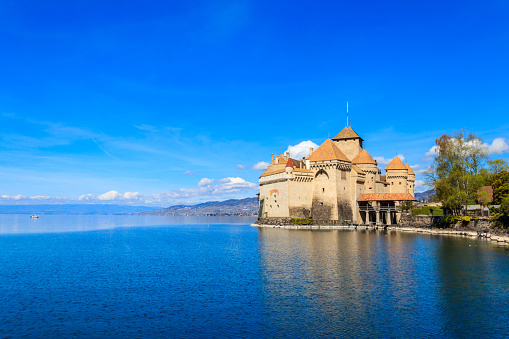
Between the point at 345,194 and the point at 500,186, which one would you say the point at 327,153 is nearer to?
the point at 345,194

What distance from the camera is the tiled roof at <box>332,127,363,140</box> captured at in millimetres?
86188

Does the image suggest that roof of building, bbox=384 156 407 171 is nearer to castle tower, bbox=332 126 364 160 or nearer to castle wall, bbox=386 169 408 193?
castle wall, bbox=386 169 408 193

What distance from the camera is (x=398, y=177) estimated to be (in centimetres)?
8219

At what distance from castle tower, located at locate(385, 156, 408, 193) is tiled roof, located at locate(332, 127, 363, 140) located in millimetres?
10478

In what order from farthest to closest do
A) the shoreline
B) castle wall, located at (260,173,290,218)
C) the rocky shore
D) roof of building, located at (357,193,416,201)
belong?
castle wall, located at (260,173,290,218)
roof of building, located at (357,193,416,201)
the rocky shore
the shoreline

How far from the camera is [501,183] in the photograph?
59062 mm

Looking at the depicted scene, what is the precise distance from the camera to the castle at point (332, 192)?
7288 cm

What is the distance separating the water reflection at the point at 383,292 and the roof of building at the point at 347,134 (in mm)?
52093

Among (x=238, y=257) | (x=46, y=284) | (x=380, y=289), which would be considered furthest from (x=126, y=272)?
(x=380, y=289)

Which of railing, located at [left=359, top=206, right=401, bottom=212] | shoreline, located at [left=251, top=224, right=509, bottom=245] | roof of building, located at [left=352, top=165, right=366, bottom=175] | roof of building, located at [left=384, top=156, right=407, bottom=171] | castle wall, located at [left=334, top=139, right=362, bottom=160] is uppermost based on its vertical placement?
castle wall, located at [left=334, top=139, right=362, bottom=160]

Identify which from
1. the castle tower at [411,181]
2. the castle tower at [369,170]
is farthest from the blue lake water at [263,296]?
the castle tower at [411,181]

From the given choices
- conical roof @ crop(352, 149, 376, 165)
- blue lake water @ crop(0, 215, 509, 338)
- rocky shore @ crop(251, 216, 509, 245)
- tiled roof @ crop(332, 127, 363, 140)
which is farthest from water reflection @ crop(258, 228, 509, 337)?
tiled roof @ crop(332, 127, 363, 140)

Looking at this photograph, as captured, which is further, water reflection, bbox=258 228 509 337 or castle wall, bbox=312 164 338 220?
castle wall, bbox=312 164 338 220

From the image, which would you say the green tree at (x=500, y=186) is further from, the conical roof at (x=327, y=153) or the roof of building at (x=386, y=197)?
the conical roof at (x=327, y=153)
